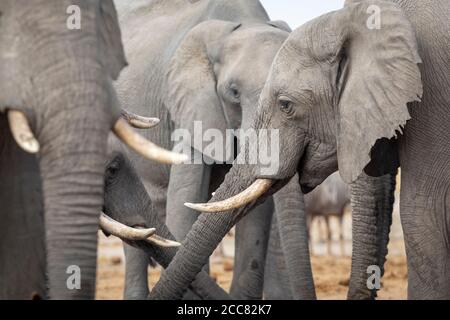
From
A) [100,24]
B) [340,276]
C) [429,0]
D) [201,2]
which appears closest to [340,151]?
[429,0]

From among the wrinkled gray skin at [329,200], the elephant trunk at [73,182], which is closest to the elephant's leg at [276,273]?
the elephant trunk at [73,182]

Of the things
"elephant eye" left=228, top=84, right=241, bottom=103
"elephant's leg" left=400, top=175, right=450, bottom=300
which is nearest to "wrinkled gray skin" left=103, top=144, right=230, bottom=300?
"elephant's leg" left=400, top=175, right=450, bottom=300

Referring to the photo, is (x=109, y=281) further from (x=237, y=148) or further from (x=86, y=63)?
(x=86, y=63)

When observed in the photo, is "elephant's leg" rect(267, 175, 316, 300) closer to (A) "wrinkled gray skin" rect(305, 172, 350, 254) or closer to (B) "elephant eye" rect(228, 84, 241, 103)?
(B) "elephant eye" rect(228, 84, 241, 103)

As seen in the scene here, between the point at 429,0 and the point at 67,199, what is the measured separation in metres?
2.02

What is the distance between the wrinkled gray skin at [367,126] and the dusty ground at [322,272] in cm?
324

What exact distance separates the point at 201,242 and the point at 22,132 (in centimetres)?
206

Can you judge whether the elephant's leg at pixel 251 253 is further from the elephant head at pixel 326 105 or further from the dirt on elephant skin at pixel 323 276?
the dirt on elephant skin at pixel 323 276

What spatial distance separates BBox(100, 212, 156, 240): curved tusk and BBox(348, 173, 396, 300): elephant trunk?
2.85ft

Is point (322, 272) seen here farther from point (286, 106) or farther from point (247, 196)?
point (286, 106)

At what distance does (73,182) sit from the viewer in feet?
9.85

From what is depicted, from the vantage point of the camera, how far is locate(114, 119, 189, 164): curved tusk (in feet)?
10.2

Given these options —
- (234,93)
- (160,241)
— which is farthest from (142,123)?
(234,93)

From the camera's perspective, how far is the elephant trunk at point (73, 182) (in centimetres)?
298
